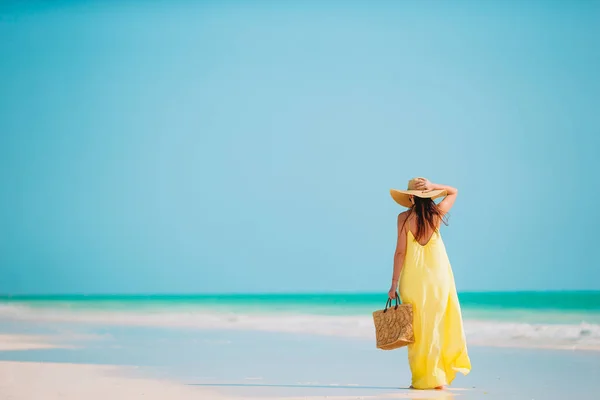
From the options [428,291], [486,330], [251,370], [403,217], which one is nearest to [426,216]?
[403,217]

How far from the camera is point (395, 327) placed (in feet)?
15.5

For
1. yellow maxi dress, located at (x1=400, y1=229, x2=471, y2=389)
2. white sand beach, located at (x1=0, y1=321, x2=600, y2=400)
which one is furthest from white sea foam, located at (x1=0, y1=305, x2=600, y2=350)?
yellow maxi dress, located at (x1=400, y1=229, x2=471, y2=389)

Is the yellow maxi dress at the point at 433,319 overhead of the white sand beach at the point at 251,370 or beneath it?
overhead

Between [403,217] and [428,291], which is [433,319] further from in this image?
[403,217]

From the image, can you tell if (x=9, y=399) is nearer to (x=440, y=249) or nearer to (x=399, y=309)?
(x=399, y=309)

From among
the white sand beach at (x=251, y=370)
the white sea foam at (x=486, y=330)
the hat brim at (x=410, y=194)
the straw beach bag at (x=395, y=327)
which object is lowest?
the white sea foam at (x=486, y=330)

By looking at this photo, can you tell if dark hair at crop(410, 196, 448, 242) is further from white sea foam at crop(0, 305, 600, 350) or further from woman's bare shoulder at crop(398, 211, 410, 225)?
white sea foam at crop(0, 305, 600, 350)

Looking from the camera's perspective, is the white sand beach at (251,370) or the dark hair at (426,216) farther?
the dark hair at (426,216)

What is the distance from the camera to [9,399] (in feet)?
14.2

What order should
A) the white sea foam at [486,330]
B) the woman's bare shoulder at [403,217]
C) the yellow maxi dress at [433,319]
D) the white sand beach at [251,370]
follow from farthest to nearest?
the white sea foam at [486,330], the woman's bare shoulder at [403,217], the yellow maxi dress at [433,319], the white sand beach at [251,370]

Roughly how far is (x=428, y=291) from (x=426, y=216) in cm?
42

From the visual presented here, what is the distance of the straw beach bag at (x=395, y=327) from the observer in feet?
15.3

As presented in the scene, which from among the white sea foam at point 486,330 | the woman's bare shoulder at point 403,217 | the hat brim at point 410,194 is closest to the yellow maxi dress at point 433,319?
the woman's bare shoulder at point 403,217

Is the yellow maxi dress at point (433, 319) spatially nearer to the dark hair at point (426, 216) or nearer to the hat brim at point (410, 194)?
the dark hair at point (426, 216)
